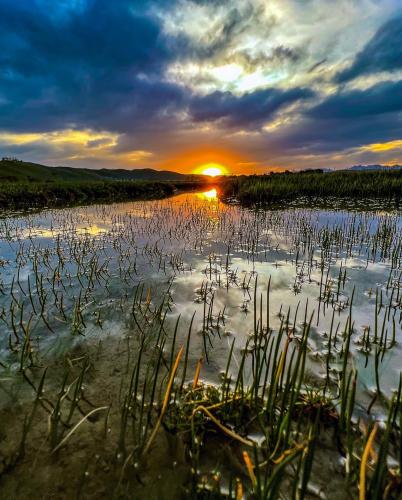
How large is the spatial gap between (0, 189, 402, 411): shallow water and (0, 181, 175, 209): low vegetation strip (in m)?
14.2

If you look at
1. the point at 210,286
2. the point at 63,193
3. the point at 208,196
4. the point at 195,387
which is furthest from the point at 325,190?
the point at 195,387

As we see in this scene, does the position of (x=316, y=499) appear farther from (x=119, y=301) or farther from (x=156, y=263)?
(x=156, y=263)

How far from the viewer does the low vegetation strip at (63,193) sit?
2548cm

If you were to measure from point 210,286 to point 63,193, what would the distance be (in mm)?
Result: 28543

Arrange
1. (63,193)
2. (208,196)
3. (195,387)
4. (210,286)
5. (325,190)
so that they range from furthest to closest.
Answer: (208,196), (63,193), (325,190), (210,286), (195,387)

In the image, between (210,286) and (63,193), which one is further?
(63,193)

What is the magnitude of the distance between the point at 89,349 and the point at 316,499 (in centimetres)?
Result: 347

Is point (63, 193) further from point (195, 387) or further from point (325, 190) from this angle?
point (195, 387)

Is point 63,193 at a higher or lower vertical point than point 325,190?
lower

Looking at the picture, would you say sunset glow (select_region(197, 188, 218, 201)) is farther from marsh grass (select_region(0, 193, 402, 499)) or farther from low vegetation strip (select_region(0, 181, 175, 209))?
marsh grass (select_region(0, 193, 402, 499))

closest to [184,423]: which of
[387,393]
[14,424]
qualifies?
[14,424]

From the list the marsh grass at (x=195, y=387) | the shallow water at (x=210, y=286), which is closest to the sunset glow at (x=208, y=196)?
the shallow water at (x=210, y=286)

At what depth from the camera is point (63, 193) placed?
30.2 m

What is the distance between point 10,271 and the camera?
7.90 metres
